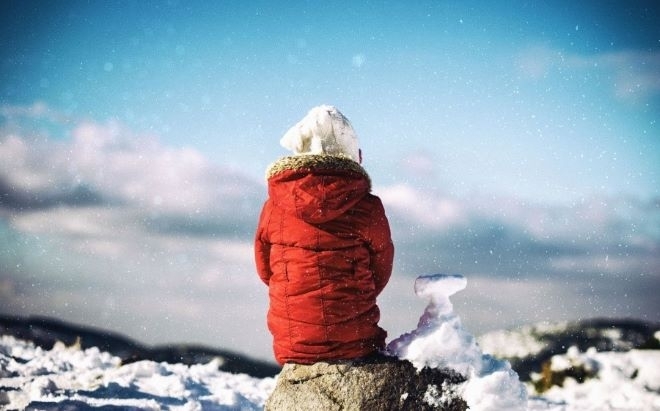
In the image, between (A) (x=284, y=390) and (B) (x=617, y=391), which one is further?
(B) (x=617, y=391)

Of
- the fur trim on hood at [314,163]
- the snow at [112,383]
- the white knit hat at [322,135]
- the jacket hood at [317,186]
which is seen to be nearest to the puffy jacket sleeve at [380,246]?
the jacket hood at [317,186]

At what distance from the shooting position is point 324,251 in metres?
3.35

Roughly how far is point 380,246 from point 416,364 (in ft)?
2.91

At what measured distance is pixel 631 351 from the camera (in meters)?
7.50

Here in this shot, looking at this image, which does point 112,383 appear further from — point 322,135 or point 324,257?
point 322,135

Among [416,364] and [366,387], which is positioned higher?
[416,364]

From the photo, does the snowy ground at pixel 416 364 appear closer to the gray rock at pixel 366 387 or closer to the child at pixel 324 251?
the gray rock at pixel 366 387

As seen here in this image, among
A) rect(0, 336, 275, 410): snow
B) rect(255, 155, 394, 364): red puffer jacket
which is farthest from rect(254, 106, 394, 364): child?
rect(0, 336, 275, 410): snow

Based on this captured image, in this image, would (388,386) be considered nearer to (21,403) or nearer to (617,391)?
(21,403)

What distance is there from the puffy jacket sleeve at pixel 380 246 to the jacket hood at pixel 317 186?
0.22m

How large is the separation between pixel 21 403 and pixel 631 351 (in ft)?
27.7

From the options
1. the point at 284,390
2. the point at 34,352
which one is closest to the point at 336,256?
the point at 284,390

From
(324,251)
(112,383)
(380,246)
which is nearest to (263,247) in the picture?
(324,251)

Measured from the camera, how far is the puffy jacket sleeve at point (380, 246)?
11.3 ft
